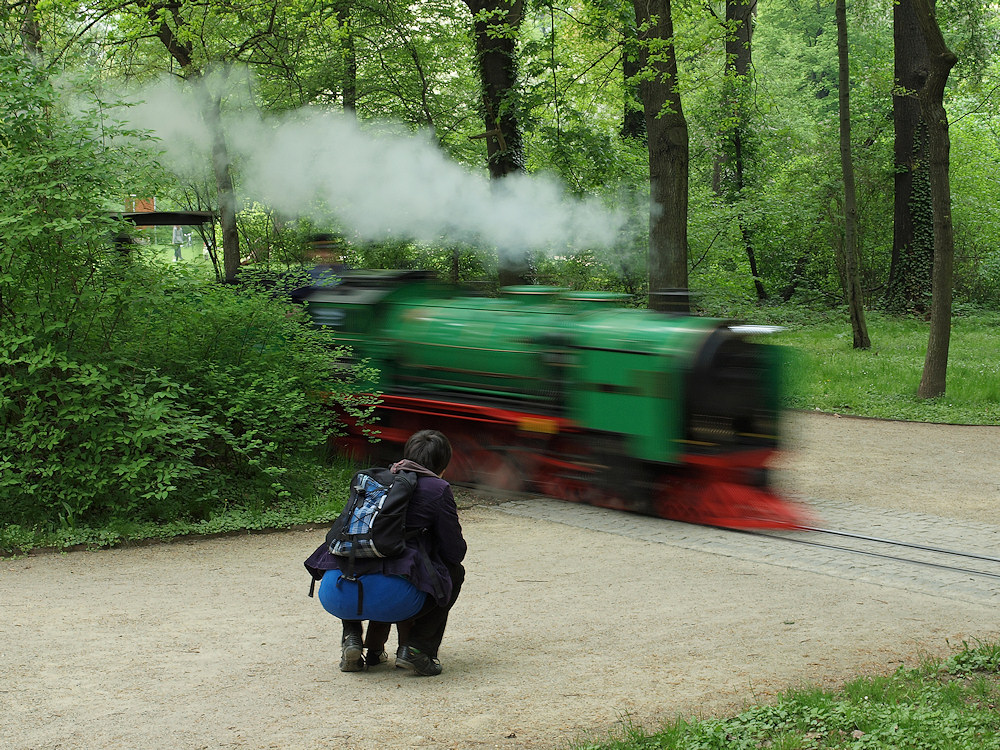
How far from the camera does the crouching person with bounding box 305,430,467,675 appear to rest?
4.88 meters

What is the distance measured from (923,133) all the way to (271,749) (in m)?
24.4

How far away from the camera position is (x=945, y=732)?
13.8 feet

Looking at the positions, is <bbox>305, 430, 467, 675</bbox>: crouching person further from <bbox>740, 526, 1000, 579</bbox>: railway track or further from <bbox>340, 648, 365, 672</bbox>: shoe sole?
<bbox>740, 526, 1000, 579</bbox>: railway track

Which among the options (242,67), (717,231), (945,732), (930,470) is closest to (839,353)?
(717,231)

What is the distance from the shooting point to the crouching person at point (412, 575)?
4875 mm

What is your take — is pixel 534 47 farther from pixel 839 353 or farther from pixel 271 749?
pixel 271 749

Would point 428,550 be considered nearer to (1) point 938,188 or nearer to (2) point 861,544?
(2) point 861,544

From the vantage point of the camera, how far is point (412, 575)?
15.9ft

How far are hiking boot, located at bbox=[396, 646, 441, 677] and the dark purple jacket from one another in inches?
12.7

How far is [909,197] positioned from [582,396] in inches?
709

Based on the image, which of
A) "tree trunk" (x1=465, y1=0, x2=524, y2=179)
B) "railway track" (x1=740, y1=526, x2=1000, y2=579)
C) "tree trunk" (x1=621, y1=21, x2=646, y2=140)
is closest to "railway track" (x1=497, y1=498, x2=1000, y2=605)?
"railway track" (x1=740, y1=526, x2=1000, y2=579)

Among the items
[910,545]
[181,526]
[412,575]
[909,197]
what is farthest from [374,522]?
[909,197]

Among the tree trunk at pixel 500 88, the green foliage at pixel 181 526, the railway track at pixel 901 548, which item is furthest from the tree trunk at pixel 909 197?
the green foliage at pixel 181 526

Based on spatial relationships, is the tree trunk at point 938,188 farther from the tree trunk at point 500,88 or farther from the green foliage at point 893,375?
the tree trunk at point 500,88
